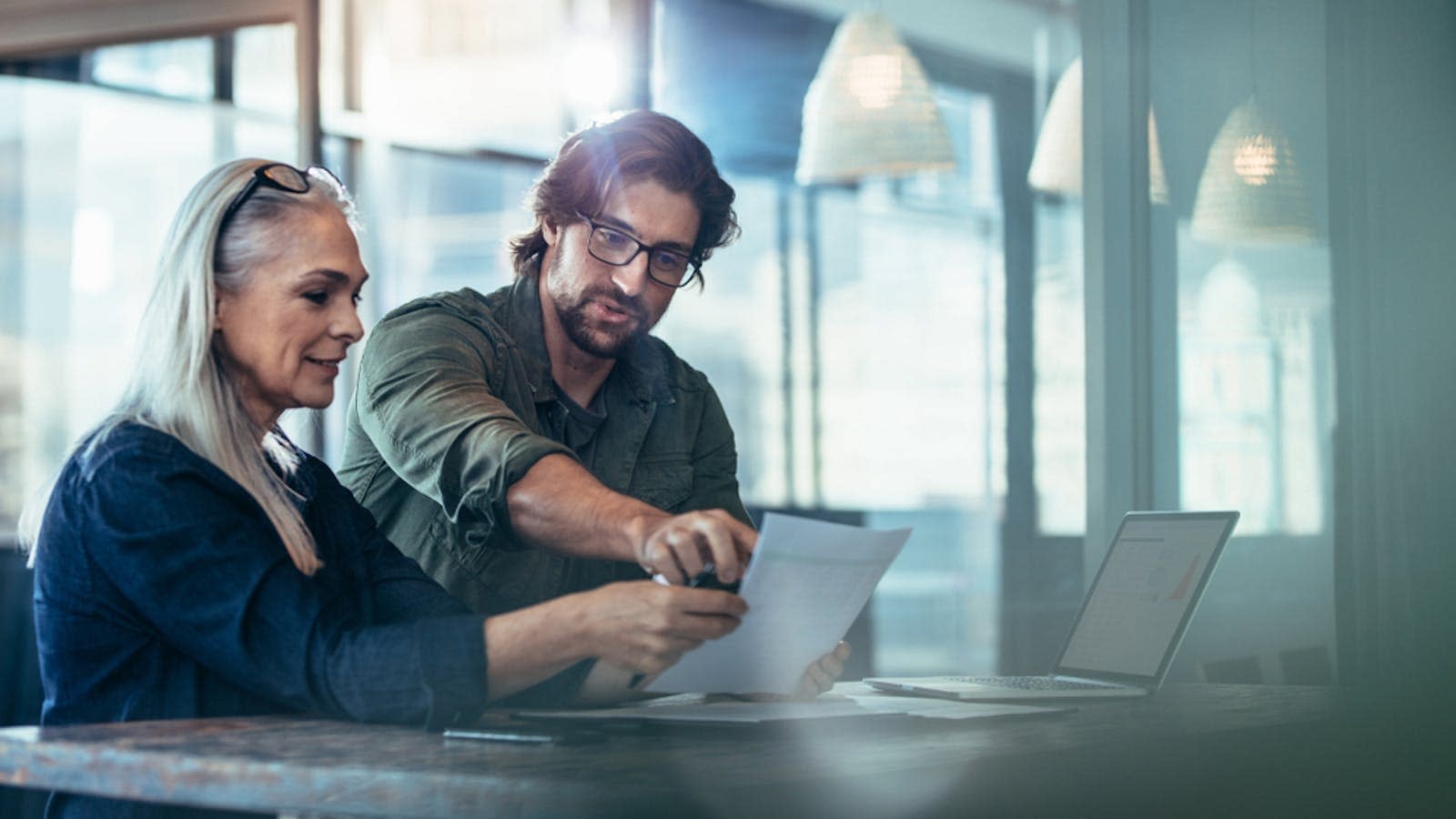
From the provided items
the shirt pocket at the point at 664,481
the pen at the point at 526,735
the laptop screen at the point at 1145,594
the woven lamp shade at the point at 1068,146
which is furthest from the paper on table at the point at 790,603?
the woven lamp shade at the point at 1068,146

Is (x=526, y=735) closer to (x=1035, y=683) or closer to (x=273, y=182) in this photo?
(x=273, y=182)

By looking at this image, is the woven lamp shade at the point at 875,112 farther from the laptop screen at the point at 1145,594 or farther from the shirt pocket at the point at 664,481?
the laptop screen at the point at 1145,594

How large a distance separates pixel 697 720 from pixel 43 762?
568mm

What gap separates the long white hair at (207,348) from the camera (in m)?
1.46

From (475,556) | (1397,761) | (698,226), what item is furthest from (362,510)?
(1397,761)

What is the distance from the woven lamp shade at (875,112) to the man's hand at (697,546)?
2605mm

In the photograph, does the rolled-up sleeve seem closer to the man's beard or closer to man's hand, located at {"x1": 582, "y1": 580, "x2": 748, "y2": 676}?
the man's beard

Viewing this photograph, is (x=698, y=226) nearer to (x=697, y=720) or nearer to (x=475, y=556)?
(x=475, y=556)

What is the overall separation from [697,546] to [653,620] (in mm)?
101

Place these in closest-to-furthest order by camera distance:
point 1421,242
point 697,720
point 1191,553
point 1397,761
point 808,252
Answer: point 697,720 < point 1397,761 < point 1191,553 < point 1421,242 < point 808,252

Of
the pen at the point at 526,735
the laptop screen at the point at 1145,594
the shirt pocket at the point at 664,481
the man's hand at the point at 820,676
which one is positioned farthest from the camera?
the shirt pocket at the point at 664,481

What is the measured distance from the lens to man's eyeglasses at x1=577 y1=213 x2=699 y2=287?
2.11 meters

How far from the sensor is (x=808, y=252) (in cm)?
680

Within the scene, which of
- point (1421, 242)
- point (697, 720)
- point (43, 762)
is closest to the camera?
point (43, 762)
